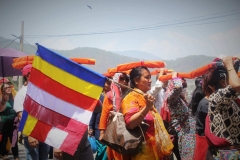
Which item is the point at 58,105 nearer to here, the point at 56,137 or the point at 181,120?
the point at 56,137

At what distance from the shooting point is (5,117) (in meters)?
5.26

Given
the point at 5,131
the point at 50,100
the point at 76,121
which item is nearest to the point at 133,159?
the point at 76,121

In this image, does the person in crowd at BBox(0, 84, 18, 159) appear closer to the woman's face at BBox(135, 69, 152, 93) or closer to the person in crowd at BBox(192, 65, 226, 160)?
the woman's face at BBox(135, 69, 152, 93)

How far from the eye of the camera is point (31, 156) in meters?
3.53

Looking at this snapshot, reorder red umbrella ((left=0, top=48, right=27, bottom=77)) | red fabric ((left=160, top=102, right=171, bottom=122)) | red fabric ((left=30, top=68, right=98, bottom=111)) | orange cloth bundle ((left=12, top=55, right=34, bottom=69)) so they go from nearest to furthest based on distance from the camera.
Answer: red fabric ((left=30, top=68, right=98, bottom=111))
red fabric ((left=160, top=102, right=171, bottom=122))
orange cloth bundle ((left=12, top=55, right=34, bottom=69))
red umbrella ((left=0, top=48, right=27, bottom=77))

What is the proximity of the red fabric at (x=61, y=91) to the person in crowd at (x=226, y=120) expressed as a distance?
53.1 inches

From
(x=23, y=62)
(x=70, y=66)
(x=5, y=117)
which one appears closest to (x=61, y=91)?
(x=70, y=66)

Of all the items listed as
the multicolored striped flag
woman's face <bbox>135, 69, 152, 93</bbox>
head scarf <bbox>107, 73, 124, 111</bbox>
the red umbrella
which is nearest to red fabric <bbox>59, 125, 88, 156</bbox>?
the multicolored striped flag

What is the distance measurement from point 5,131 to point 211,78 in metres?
4.97

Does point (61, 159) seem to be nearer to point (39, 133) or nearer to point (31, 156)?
point (39, 133)

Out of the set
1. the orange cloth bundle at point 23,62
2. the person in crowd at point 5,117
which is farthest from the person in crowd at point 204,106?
the person in crowd at point 5,117

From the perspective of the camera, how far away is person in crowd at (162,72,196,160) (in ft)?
12.0

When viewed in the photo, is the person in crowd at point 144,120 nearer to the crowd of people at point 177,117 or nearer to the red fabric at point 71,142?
the crowd of people at point 177,117

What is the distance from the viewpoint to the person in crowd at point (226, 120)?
2102 mm
